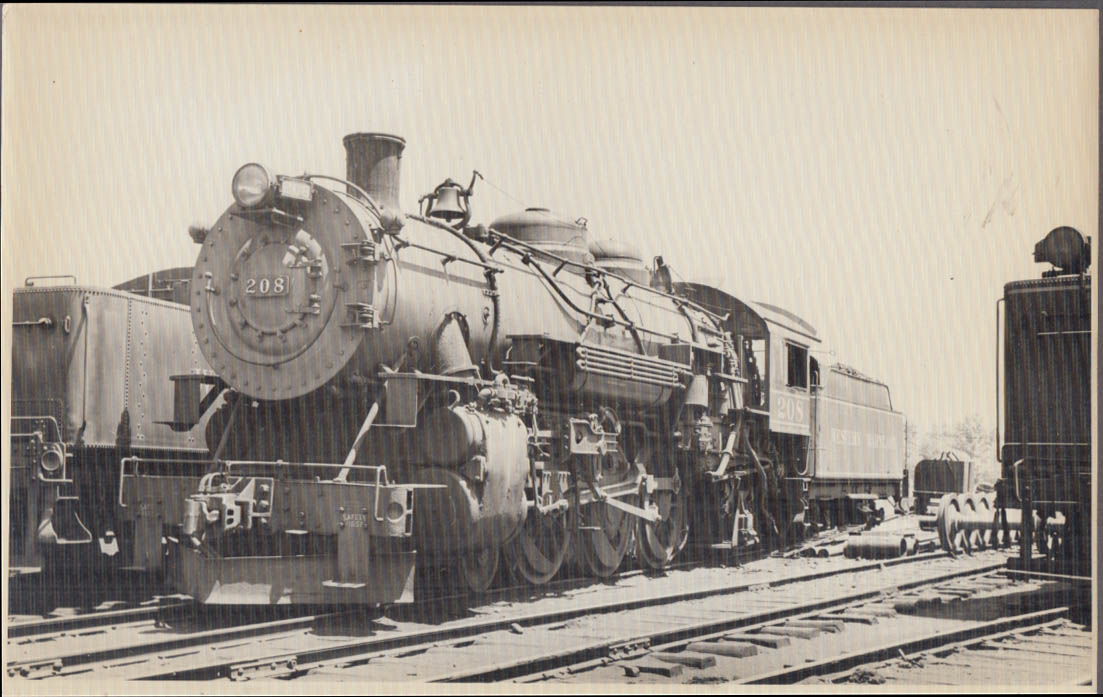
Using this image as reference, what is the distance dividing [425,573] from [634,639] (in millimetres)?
1958

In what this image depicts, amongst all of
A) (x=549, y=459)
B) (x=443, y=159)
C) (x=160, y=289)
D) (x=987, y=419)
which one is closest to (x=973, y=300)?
(x=987, y=419)

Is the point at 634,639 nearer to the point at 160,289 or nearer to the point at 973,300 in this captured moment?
the point at 973,300

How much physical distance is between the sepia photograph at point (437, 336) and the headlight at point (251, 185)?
0.7 inches

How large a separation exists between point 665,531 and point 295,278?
523cm

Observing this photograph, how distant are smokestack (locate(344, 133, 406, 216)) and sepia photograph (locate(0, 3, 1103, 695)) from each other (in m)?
0.03

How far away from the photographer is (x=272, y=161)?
7.88 meters

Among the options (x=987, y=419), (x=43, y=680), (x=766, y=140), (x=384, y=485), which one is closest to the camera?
(x=43, y=680)

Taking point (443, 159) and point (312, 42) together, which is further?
point (443, 159)

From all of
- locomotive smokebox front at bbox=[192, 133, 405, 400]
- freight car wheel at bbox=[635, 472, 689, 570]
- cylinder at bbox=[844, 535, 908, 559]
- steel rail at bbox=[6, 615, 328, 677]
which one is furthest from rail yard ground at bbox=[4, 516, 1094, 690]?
cylinder at bbox=[844, 535, 908, 559]

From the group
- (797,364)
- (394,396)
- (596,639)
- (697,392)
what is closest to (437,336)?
(394,396)

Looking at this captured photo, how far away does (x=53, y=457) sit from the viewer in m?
8.39

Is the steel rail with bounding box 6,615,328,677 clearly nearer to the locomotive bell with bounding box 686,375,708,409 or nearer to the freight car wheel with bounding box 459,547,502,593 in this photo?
the freight car wheel with bounding box 459,547,502,593

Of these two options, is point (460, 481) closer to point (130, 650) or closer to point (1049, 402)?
point (130, 650)

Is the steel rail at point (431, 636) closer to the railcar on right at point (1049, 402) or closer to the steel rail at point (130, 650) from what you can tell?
the steel rail at point (130, 650)
